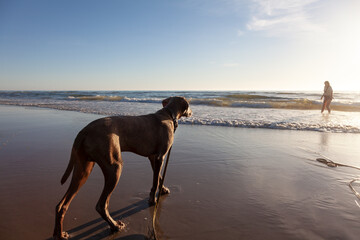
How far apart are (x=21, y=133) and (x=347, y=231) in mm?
8598

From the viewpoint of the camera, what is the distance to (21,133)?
689 cm

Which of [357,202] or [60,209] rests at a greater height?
[60,209]

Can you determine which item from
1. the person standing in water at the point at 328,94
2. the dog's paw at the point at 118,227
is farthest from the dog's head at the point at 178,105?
the person standing in water at the point at 328,94

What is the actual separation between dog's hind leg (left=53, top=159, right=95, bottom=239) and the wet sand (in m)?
0.17

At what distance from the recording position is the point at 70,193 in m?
2.39

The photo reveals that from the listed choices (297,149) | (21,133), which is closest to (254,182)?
(297,149)

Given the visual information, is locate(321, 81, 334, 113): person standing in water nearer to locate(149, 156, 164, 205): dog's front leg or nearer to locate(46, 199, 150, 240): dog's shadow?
locate(149, 156, 164, 205): dog's front leg

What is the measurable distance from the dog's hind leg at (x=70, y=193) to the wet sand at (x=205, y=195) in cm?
17

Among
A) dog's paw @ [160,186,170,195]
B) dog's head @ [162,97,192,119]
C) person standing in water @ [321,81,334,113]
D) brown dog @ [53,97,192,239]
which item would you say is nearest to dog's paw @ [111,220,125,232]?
brown dog @ [53,97,192,239]

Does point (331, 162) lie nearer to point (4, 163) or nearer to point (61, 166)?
point (61, 166)

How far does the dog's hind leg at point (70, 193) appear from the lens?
2.29 m

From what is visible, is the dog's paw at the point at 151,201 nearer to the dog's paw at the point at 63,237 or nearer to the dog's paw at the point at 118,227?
the dog's paw at the point at 118,227

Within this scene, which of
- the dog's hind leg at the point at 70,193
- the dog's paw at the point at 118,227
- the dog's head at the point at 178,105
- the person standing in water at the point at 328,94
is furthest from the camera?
the person standing in water at the point at 328,94

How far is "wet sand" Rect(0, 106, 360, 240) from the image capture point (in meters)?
2.48
